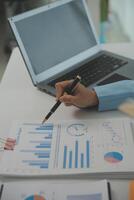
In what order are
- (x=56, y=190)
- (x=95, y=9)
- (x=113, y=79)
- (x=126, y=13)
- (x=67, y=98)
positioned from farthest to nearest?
(x=126, y=13) → (x=95, y=9) → (x=113, y=79) → (x=67, y=98) → (x=56, y=190)

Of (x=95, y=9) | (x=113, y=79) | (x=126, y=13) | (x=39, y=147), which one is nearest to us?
(x=39, y=147)

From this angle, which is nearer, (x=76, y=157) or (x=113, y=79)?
(x=76, y=157)

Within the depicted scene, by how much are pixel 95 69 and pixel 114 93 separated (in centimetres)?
18

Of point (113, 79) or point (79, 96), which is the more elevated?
point (113, 79)

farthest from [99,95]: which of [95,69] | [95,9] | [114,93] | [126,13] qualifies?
[126,13]

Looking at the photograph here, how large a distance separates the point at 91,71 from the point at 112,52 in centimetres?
22

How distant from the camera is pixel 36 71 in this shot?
102cm

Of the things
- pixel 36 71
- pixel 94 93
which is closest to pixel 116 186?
pixel 94 93

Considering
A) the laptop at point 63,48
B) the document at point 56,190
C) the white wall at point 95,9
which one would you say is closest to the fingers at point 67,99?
the laptop at point 63,48

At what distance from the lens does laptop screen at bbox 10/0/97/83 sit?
1.01 meters

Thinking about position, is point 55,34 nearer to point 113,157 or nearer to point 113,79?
point 113,79

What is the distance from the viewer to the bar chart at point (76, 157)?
0.71m

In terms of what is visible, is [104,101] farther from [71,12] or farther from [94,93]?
[71,12]

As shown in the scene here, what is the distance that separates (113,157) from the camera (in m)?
0.72
